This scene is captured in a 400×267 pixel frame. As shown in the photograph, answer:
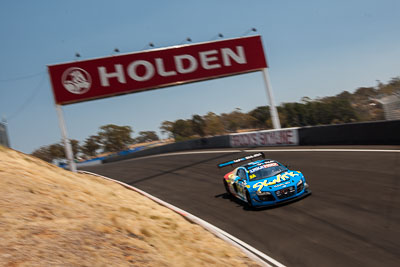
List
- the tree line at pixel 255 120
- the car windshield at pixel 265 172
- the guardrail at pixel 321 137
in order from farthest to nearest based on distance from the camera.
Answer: the tree line at pixel 255 120 < the guardrail at pixel 321 137 < the car windshield at pixel 265 172

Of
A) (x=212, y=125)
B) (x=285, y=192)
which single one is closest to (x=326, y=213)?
(x=285, y=192)

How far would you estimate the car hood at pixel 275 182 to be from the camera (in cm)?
1094

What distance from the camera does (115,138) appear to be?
104 metres

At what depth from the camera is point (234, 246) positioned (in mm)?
8594

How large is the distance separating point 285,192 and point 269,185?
49 centimetres

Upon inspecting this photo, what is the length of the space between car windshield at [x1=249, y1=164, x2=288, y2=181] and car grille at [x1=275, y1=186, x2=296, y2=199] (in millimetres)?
797

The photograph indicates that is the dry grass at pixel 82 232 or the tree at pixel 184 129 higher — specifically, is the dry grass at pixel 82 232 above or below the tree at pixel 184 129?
above

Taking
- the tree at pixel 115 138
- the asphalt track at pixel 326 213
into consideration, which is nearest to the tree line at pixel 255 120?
the tree at pixel 115 138

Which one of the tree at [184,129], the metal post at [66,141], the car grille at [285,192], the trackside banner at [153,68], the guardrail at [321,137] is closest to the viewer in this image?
the car grille at [285,192]

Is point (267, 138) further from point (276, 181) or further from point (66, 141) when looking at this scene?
point (276, 181)

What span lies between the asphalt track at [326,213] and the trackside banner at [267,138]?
6.65 metres

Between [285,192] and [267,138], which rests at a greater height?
[285,192]

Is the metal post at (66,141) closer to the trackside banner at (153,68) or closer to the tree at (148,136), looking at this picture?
the trackside banner at (153,68)

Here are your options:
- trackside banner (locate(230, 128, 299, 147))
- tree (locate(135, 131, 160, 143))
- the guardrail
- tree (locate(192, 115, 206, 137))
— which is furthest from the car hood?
tree (locate(135, 131, 160, 143))
